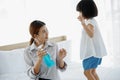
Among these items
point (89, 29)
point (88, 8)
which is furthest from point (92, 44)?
point (88, 8)

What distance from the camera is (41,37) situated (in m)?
1.71

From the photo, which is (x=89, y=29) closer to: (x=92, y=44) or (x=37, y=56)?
(x=92, y=44)

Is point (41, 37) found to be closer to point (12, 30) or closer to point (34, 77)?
point (34, 77)

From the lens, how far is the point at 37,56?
1683 millimetres

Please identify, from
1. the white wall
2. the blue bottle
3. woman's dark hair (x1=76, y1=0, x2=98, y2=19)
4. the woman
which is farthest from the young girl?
the white wall

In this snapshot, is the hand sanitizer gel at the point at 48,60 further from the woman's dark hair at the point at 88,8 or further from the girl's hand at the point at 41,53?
the woman's dark hair at the point at 88,8

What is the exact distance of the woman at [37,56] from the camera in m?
1.68

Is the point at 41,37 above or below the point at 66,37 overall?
above

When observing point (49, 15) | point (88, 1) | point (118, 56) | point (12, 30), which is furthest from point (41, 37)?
point (118, 56)

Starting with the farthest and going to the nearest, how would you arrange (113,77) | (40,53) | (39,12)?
(39,12) < (113,77) < (40,53)

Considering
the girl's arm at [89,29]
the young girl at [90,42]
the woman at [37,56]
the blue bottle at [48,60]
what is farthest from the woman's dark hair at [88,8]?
the blue bottle at [48,60]

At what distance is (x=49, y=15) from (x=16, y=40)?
54 cm

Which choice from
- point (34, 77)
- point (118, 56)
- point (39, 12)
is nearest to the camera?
point (34, 77)

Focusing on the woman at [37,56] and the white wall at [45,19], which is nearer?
the woman at [37,56]
